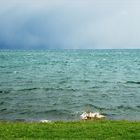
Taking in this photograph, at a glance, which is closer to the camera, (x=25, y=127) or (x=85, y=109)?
(x=25, y=127)

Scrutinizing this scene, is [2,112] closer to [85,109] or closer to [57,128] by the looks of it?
[85,109]

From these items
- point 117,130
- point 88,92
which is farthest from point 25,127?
point 88,92

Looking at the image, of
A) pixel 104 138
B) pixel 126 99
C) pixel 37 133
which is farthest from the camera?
pixel 126 99

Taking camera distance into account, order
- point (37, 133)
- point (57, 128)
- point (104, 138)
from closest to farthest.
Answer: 1. point (104, 138)
2. point (37, 133)
3. point (57, 128)

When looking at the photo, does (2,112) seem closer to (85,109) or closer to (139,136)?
(85,109)

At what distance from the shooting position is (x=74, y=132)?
1875 cm

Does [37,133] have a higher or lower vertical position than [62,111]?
higher

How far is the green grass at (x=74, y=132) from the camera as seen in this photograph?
17750mm

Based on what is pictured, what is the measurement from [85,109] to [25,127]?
14172mm

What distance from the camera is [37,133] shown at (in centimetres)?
1858

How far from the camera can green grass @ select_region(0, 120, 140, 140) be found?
58.2 feet

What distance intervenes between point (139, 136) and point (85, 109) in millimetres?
16363

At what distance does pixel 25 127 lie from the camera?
2020cm

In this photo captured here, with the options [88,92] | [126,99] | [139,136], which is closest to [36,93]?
[88,92]
